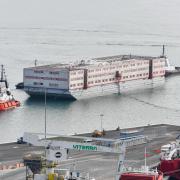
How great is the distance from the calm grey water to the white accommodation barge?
0.97 meters

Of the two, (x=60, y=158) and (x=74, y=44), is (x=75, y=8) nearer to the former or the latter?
(x=74, y=44)

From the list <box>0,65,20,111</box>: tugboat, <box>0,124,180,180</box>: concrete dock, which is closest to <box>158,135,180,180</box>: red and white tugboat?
<box>0,124,180,180</box>: concrete dock

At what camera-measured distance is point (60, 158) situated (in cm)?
2594

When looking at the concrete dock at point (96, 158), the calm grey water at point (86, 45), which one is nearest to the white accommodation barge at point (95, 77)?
the calm grey water at point (86, 45)

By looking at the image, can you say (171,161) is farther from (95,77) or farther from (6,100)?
(95,77)

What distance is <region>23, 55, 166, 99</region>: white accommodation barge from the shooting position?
6044 cm

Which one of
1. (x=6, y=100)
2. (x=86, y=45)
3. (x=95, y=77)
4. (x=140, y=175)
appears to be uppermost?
(x=86, y=45)

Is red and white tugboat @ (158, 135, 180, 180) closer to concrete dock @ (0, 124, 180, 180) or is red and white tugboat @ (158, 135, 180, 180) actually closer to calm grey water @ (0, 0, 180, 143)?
concrete dock @ (0, 124, 180, 180)

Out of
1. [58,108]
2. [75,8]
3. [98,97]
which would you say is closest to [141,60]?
[98,97]

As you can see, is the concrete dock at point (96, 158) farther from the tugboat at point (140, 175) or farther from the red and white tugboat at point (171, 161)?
the tugboat at point (140, 175)

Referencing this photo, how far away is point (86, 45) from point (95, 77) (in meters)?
19.1

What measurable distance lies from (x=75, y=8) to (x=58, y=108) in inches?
2878

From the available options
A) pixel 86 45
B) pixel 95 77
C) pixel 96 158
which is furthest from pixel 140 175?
pixel 86 45

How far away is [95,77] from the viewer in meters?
62.8
